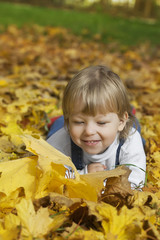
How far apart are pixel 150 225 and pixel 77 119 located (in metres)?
0.79

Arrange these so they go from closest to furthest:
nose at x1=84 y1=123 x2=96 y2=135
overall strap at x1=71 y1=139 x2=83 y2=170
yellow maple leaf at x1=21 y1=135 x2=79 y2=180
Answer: yellow maple leaf at x1=21 y1=135 x2=79 y2=180
nose at x1=84 y1=123 x2=96 y2=135
overall strap at x1=71 y1=139 x2=83 y2=170

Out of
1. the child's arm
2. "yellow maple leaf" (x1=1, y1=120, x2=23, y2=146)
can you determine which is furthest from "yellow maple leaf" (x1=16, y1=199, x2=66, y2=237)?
"yellow maple leaf" (x1=1, y1=120, x2=23, y2=146)

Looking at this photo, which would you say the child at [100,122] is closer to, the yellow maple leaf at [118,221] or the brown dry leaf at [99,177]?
the brown dry leaf at [99,177]

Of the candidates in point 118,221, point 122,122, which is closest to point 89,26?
point 122,122

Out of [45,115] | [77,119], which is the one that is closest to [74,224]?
[77,119]

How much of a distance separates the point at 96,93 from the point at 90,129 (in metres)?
0.22

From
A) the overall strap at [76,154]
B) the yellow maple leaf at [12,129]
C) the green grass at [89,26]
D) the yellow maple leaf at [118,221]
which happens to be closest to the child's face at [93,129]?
the overall strap at [76,154]

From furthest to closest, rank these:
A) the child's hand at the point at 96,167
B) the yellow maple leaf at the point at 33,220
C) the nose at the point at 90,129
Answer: the child's hand at the point at 96,167 → the nose at the point at 90,129 → the yellow maple leaf at the point at 33,220

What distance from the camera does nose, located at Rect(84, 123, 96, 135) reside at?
1.85 m

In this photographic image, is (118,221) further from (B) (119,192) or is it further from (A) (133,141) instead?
(A) (133,141)

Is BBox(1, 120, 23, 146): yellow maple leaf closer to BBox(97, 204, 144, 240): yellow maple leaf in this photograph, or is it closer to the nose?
the nose

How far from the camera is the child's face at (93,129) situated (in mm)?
1883

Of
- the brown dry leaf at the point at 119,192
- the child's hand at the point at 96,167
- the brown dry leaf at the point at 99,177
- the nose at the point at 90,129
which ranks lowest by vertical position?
the child's hand at the point at 96,167

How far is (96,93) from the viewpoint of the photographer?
187 cm
